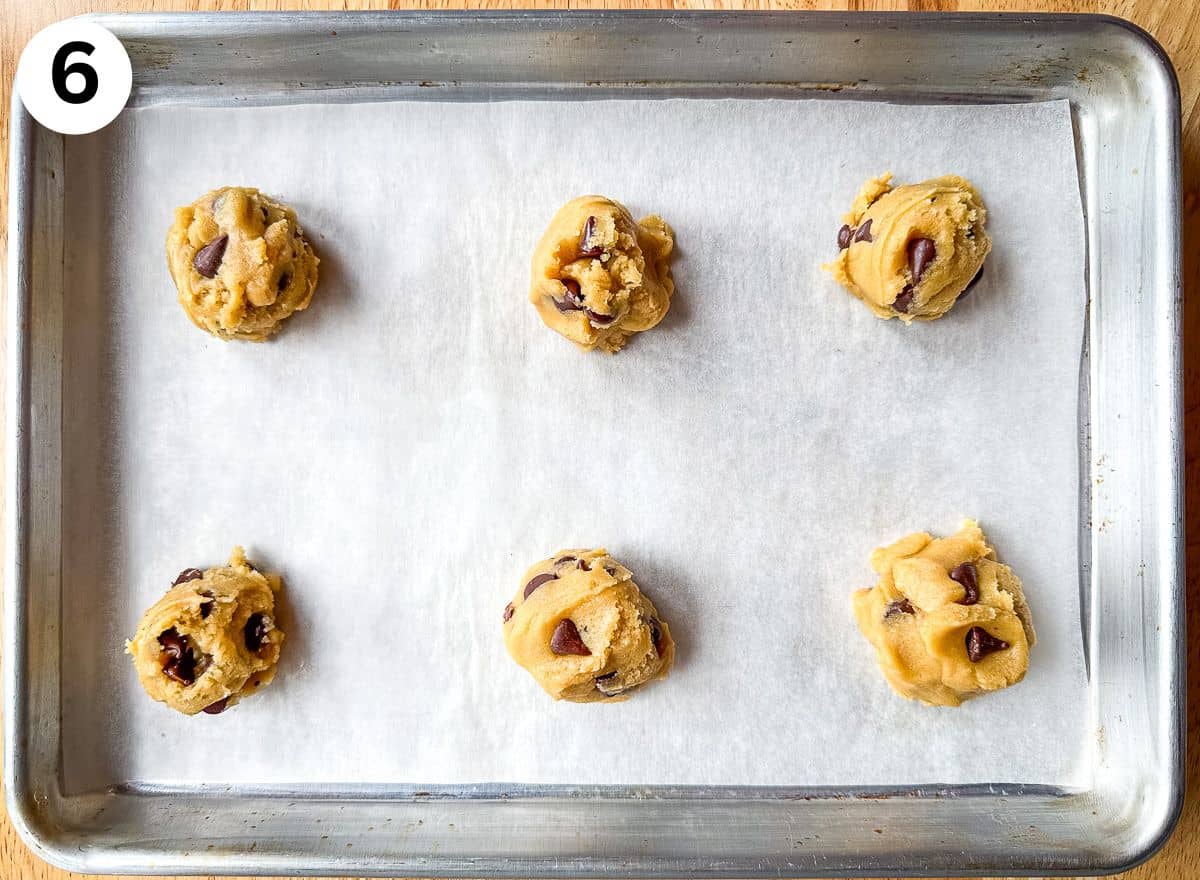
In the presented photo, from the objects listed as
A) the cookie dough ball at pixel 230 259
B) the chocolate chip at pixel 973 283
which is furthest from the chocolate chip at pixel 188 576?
the chocolate chip at pixel 973 283

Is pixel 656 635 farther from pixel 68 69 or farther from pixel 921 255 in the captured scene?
pixel 68 69

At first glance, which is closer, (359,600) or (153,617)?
(153,617)

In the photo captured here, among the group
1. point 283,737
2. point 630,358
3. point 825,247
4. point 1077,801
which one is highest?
point 825,247

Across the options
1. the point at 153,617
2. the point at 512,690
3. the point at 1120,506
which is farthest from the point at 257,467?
the point at 1120,506

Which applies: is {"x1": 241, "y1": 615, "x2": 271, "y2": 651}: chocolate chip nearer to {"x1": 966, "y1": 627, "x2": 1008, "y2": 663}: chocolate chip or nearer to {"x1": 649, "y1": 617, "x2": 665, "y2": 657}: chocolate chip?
{"x1": 649, "y1": 617, "x2": 665, "y2": 657}: chocolate chip

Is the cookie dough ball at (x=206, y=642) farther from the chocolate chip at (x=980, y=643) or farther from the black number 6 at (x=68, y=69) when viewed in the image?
the chocolate chip at (x=980, y=643)

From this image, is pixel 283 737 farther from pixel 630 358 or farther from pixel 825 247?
pixel 825 247
